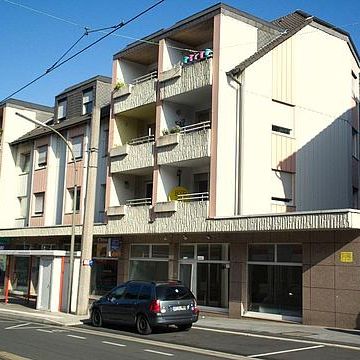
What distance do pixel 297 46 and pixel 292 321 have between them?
12803 mm

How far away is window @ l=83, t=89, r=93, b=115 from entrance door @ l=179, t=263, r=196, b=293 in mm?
13362

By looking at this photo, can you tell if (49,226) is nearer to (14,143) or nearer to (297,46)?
(14,143)

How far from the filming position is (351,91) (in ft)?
95.9

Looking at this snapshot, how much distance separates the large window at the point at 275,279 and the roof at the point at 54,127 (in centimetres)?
1418

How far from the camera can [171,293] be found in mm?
17266

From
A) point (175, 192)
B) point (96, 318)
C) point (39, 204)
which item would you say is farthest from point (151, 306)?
point (39, 204)

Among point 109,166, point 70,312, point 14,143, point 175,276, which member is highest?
point 14,143

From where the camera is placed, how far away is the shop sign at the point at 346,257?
703 inches

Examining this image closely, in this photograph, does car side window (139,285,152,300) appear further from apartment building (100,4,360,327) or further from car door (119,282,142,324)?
apartment building (100,4,360,327)

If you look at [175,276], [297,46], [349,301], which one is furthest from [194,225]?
[297,46]

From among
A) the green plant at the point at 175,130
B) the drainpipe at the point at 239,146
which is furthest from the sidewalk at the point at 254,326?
the green plant at the point at 175,130

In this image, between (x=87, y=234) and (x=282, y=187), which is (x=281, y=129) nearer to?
(x=282, y=187)

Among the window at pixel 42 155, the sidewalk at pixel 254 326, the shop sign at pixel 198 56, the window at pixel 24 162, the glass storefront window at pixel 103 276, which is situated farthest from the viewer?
the window at pixel 24 162

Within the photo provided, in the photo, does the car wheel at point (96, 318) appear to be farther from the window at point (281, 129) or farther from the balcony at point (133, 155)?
the window at point (281, 129)
